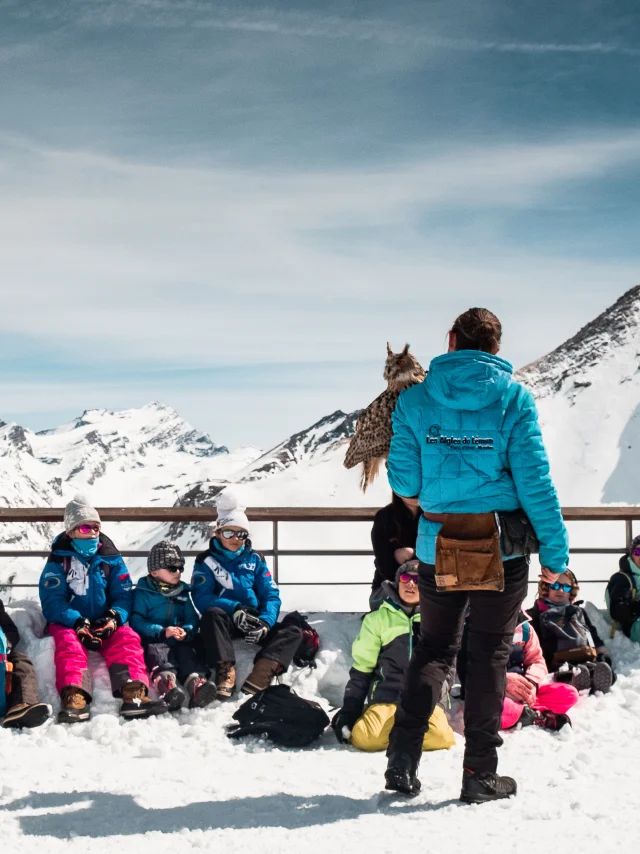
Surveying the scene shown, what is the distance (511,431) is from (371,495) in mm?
64882

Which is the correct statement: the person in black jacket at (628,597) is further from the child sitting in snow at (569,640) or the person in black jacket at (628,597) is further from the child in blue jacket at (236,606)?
the child in blue jacket at (236,606)

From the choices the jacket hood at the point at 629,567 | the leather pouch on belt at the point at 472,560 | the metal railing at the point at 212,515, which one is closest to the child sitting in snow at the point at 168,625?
the metal railing at the point at 212,515

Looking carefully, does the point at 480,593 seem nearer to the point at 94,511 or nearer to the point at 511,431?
the point at 511,431

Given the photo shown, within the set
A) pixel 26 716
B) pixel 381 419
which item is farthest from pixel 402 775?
pixel 381 419

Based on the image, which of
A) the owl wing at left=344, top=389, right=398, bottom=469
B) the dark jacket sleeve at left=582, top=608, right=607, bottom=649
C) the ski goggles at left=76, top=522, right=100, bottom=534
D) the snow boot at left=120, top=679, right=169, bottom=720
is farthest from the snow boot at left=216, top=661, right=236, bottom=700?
the dark jacket sleeve at left=582, top=608, right=607, bottom=649

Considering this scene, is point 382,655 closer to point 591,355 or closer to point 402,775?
point 402,775

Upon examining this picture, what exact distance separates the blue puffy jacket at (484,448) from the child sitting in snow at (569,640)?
203cm

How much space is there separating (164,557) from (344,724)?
1550mm

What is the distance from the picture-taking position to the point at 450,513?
3.58 meters

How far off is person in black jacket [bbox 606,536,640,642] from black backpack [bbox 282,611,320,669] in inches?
81.4

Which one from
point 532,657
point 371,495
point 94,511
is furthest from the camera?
point 371,495

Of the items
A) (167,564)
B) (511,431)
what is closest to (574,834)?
(511,431)

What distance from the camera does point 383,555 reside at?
18.0 feet

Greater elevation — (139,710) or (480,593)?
(480,593)
